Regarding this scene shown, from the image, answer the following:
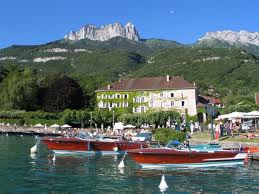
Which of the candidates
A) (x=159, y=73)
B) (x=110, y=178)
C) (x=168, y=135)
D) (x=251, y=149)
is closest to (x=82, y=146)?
(x=168, y=135)

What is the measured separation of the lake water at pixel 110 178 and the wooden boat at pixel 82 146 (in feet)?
20.0

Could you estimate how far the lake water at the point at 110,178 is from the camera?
24.4 metres

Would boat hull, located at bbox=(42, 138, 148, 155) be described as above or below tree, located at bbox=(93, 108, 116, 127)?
below

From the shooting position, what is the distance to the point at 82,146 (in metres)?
43.4

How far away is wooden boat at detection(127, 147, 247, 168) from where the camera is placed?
31.8 meters

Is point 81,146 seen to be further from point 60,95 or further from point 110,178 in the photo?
point 60,95

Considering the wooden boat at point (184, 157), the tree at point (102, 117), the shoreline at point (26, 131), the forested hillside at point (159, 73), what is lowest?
the wooden boat at point (184, 157)

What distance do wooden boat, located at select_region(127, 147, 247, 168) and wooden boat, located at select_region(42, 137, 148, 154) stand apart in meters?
11.9

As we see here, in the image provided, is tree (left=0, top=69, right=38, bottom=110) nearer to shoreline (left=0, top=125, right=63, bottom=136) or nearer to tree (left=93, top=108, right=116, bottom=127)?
shoreline (left=0, top=125, right=63, bottom=136)

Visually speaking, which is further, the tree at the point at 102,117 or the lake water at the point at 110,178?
the tree at the point at 102,117

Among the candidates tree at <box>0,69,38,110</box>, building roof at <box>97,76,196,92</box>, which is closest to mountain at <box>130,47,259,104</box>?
building roof at <box>97,76,196,92</box>

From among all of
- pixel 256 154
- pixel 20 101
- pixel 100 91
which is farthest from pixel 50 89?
pixel 256 154

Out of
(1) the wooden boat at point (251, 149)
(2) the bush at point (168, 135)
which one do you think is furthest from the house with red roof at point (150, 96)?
(1) the wooden boat at point (251, 149)

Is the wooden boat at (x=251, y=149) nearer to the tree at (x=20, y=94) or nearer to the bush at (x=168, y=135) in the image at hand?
the bush at (x=168, y=135)
